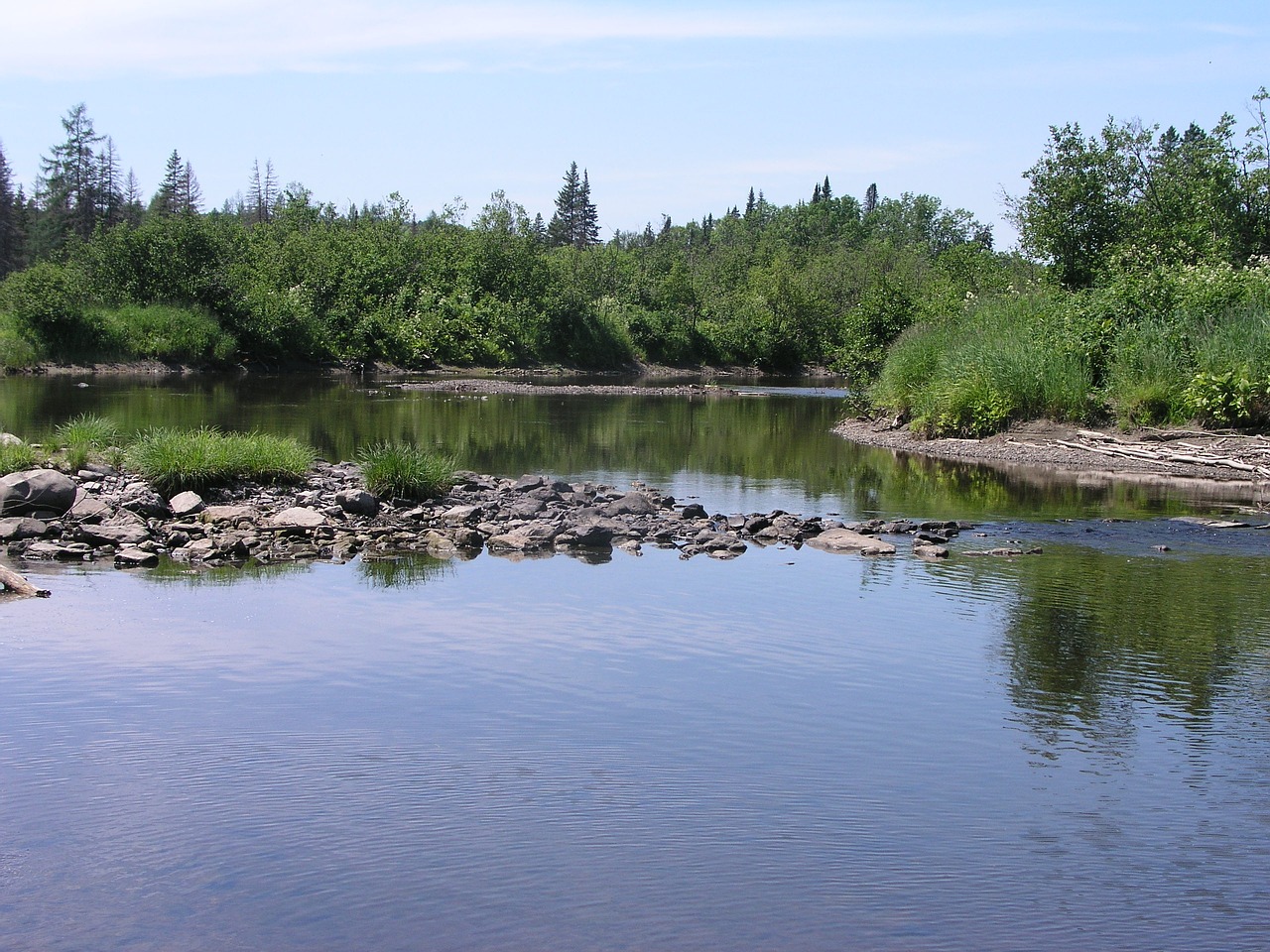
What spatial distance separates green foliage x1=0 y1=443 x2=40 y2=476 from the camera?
1986cm

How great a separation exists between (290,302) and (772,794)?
6717 cm

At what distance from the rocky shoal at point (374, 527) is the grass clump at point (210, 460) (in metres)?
Answer: 0.28

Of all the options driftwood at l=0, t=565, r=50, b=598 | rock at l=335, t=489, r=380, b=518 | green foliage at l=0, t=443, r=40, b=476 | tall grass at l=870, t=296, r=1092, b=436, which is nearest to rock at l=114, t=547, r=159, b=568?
driftwood at l=0, t=565, r=50, b=598

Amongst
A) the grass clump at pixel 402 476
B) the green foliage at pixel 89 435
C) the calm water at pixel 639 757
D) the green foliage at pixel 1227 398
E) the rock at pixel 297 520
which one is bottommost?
the calm water at pixel 639 757

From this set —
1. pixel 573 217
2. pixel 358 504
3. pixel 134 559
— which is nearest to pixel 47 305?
pixel 358 504

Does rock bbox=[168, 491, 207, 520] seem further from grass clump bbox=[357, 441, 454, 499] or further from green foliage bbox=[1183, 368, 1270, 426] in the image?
green foliage bbox=[1183, 368, 1270, 426]

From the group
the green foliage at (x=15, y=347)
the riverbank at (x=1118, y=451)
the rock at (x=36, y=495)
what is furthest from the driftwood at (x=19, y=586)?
the green foliage at (x=15, y=347)

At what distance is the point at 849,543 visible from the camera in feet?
62.9

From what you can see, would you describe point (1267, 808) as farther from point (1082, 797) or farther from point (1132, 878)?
point (1132, 878)

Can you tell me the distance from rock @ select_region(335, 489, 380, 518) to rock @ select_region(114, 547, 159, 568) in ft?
11.4

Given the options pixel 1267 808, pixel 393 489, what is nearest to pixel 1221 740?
pixel 1267 808

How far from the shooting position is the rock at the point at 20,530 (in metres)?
17.2

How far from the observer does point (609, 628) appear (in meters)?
13.6

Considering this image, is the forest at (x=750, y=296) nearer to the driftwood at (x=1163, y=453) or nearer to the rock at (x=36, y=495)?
the driftwood at (x=1163, y=453)
